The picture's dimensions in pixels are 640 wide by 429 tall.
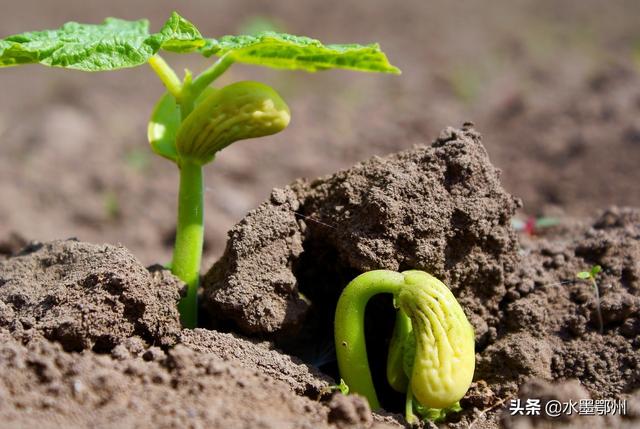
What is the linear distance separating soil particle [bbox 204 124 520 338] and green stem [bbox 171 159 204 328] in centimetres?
7

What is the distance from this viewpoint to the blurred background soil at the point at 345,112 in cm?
455

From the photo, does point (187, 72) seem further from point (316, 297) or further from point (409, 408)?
point (409, 408)

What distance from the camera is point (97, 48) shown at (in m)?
2.18

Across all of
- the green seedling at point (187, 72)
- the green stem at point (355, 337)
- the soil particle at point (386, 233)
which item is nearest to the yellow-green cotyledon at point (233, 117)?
the green seedling at point (187, 72)

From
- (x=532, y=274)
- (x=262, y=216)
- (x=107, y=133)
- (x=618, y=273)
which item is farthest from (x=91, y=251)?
(x=107, y=133)

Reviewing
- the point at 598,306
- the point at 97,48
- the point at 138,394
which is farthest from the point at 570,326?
the point at 97,48

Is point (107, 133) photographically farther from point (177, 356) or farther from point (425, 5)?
point (177, 356)

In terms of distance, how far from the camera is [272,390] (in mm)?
1971

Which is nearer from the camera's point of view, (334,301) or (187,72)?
(187,72)

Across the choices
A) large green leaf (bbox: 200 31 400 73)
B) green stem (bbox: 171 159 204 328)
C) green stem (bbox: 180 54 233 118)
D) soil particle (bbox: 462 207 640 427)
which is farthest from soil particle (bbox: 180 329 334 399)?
large green leaf (bbox: 200 31 400 73)

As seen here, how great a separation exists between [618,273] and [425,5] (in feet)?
17.2

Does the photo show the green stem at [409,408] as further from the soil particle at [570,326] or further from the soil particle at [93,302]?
the soil particle at [93,302]

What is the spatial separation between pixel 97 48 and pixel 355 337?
1114mm

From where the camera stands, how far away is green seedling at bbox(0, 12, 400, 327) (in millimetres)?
2172
